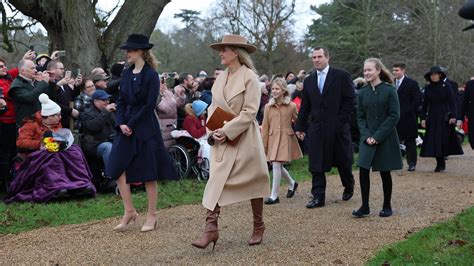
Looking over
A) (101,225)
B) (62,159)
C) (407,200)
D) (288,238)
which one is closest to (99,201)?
(62,159)

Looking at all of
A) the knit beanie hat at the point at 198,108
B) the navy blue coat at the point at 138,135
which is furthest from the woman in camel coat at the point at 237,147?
the knit beanie hat at the point at 198,108

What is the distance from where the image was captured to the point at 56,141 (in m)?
8.98

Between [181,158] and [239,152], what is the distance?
507 cm

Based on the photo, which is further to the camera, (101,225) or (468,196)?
(468,196)

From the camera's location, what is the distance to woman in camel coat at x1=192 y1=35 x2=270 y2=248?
5.90 m

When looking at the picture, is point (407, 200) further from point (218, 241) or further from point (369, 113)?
point (218, 241)

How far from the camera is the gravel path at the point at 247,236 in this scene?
18.8 ft

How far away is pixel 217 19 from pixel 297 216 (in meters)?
31.4

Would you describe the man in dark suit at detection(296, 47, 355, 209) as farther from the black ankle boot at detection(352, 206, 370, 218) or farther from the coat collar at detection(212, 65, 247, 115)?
the coat collar at detection(212, 65, 247, 115)

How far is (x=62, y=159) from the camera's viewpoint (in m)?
8.96

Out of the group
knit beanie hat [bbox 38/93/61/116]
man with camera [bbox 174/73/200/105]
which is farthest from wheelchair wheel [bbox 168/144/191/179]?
knit beanie hat [bbox 38/93/61/116]

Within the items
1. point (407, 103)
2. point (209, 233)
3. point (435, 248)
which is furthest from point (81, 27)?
point (435, 248)

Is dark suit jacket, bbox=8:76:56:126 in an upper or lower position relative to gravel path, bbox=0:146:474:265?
upper

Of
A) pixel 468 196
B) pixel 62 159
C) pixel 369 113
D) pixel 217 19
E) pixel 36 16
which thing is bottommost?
pixel 468 196
